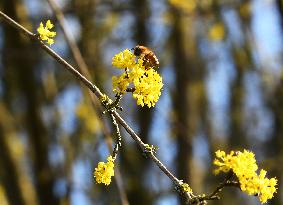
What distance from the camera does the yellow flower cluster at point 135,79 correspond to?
7.66ft

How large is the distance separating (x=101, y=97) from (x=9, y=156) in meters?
3.97

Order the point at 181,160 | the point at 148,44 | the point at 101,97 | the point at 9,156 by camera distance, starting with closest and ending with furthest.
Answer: the point at 101,97
the point at 9,156
the point at 181,160
the point at 148,44

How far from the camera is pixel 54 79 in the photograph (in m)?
7.45

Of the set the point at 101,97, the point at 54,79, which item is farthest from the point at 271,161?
the point at 101,97

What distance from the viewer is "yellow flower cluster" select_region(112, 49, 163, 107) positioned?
7.66 feet

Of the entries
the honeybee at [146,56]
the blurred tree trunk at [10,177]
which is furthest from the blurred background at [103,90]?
the honeybee at [146,56]

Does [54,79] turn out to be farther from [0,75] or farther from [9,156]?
[9,156]

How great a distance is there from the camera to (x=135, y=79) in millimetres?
2336

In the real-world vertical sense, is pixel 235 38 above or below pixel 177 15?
above

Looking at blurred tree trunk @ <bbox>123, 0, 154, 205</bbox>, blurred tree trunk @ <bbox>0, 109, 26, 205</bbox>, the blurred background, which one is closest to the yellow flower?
the blurred background

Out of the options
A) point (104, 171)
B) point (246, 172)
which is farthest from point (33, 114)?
point (246, 172)

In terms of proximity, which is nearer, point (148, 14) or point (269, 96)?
point (148, 14)

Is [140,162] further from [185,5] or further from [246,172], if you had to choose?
[246,172]

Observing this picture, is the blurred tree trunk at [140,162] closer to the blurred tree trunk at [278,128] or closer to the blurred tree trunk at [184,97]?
the blurred tree trunk at [184,97]
